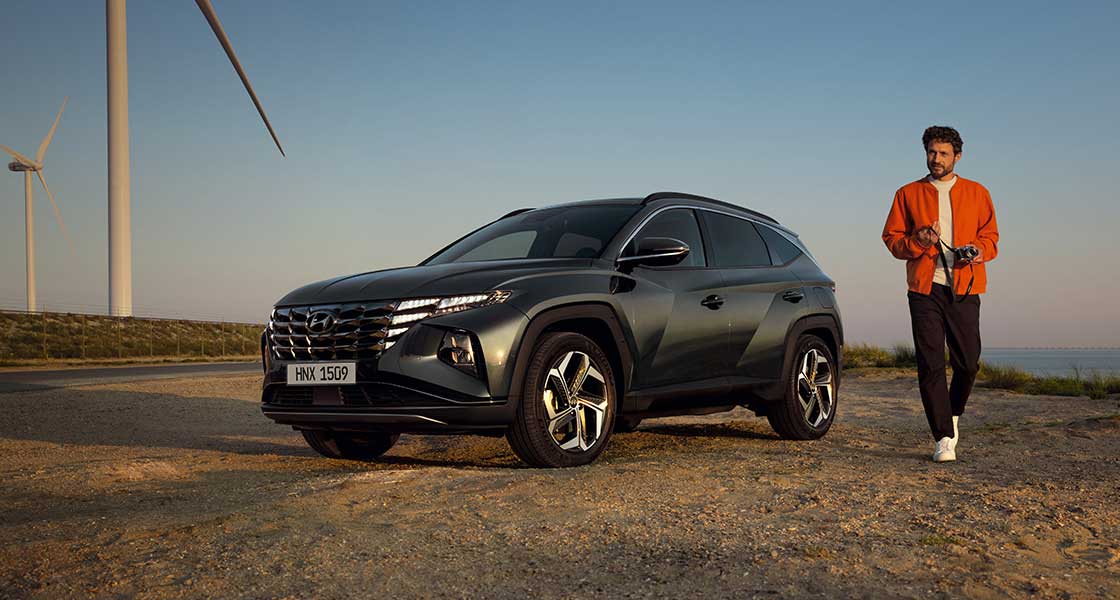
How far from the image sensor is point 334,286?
241 inches

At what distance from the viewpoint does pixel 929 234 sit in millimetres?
6305

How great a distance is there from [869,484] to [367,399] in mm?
2833

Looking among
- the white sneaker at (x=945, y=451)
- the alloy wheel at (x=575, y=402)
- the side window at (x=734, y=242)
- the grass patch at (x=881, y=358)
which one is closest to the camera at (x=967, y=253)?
the white sneaker at (x=945, y=451)

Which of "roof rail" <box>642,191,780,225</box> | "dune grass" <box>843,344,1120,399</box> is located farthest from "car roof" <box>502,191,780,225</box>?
"dune grass" <box>843,344,1120,399</box>

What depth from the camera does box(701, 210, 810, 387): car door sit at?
23.8ft

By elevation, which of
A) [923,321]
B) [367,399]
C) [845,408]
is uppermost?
[923,321]

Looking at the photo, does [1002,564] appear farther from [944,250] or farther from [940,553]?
[944,250]

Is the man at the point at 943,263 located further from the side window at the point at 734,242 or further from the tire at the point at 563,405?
the tire at the point at 563,405

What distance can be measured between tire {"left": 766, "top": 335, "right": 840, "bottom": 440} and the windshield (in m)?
2.04

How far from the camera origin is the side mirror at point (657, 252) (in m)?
6.25

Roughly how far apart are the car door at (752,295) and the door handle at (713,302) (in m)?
0.07

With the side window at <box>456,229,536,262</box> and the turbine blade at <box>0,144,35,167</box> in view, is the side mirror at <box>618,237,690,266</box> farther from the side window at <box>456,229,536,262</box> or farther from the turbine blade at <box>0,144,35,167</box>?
the turbine blade at <box>0,144,35,167</box>

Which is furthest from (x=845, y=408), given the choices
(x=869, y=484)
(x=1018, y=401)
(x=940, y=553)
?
(x=940, y=553)

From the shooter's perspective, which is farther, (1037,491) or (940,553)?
(1037,491)
